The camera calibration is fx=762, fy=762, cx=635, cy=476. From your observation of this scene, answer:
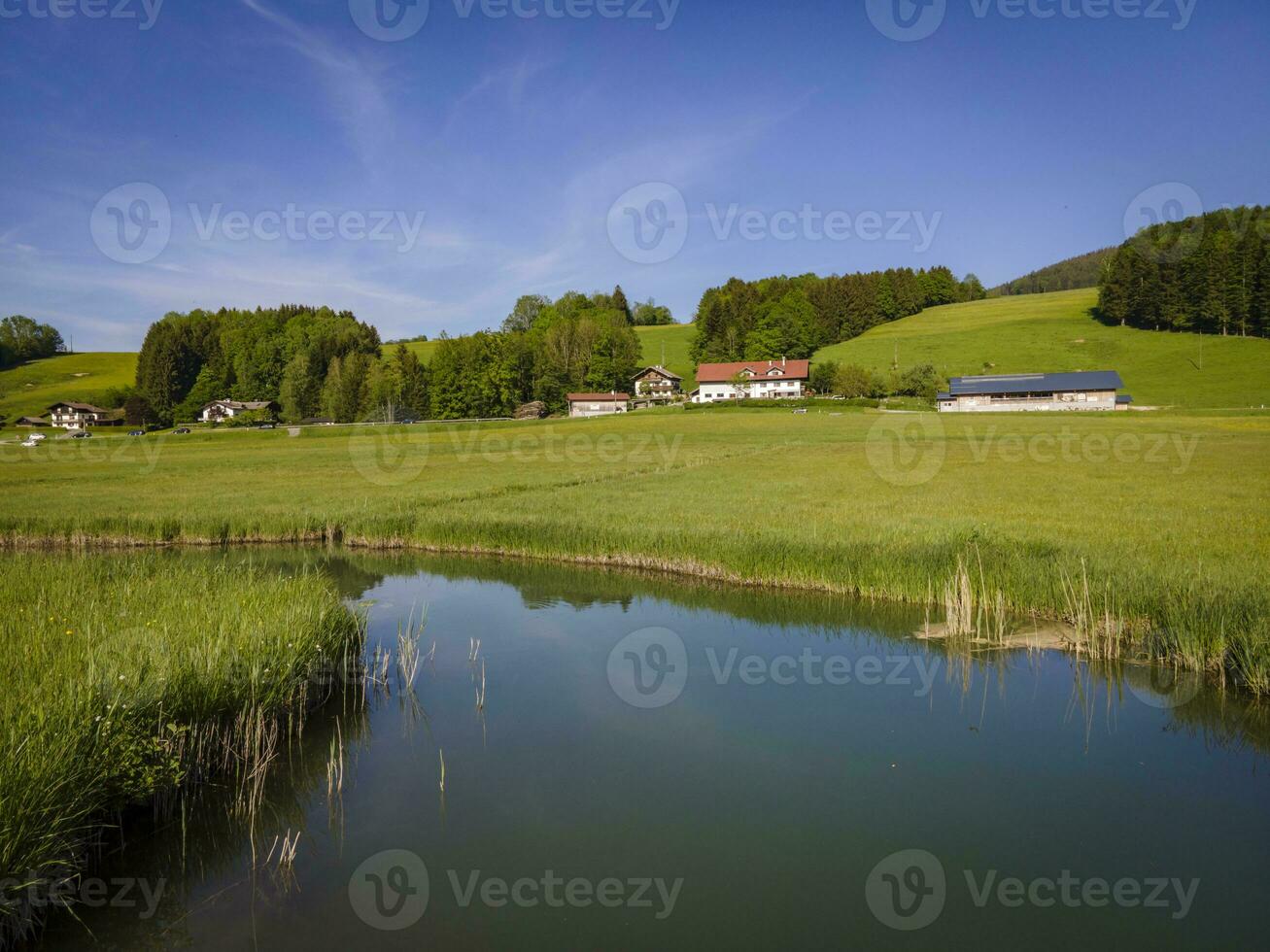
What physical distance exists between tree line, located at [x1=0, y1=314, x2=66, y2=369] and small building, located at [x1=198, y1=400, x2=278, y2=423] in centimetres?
5654

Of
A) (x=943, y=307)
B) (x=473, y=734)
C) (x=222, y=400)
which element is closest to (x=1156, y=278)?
(x=943, y=307)

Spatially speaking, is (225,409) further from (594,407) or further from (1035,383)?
(1035,383)

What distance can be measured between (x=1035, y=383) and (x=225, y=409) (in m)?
114

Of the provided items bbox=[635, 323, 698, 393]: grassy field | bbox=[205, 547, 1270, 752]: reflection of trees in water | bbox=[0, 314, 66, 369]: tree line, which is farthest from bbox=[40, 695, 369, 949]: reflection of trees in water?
bbox=[0, 314, 66, 369]: tree line

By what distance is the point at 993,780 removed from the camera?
30.3 feet

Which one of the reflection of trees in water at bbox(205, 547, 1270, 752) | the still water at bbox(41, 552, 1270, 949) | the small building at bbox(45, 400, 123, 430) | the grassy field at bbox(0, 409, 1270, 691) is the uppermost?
the small building at bbox(45, 400, 123, 430)

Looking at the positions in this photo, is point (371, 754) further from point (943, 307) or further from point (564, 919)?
point (943, 307)

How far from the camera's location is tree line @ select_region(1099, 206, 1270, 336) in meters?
99.8

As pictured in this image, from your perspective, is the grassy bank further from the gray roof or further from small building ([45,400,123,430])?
small building ([45,400,123,430])

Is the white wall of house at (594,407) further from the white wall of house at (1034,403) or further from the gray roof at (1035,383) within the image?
the gray roof at (1035,383)

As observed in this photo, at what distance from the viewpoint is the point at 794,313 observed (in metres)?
134

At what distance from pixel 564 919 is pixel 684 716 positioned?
4.67 meters

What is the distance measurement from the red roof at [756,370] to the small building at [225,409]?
67.2 meters

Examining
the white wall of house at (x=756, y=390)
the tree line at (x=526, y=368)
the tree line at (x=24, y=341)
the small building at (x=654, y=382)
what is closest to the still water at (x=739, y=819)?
the tree line at (x=526, y=368)
